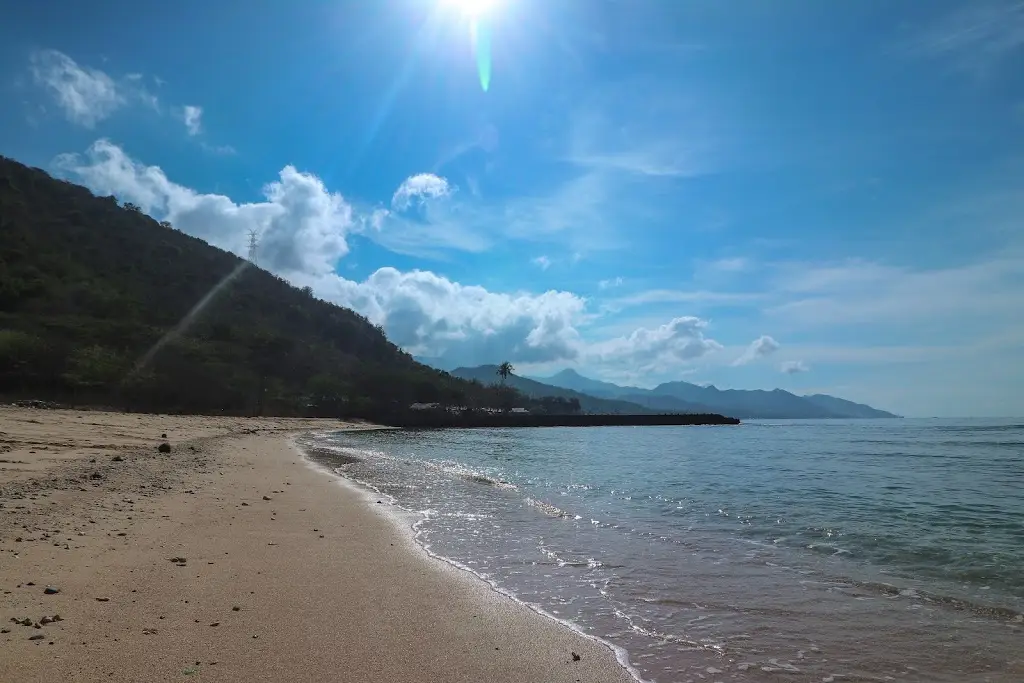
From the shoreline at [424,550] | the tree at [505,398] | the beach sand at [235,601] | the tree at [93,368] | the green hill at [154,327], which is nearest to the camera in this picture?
the beach sand at [235,601]

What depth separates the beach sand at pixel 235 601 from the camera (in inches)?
175

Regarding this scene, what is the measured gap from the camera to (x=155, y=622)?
5043mm

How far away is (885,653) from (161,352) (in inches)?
3028

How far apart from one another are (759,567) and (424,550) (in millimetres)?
5444

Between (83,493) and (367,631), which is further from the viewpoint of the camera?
(83,493)

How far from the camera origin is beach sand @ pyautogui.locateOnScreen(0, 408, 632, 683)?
4.45 metres

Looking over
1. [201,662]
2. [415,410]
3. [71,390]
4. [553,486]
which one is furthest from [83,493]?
[415,410]

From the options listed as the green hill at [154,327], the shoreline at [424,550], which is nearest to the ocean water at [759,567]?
the shoreline at [424,550]

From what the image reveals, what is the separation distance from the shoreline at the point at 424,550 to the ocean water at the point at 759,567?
0.11 metres

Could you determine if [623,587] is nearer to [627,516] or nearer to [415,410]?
[627,516]

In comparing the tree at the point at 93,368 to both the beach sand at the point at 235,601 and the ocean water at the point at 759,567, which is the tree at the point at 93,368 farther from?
the beach sand at the point at 235,601

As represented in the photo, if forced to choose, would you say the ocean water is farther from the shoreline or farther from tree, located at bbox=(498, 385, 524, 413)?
tree, located at bbox=(498, 385, 524, 413)

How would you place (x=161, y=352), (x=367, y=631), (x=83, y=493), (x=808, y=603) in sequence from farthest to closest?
(x=161, y=352), (x=83, y=493), (x=808, y=603), (x=367, y=631)

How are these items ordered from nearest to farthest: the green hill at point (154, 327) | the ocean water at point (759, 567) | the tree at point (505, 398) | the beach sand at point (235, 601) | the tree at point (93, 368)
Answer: the beach sand at point (235, 601) → the ocean water at point (759, 567) → the tree at point (93, 368) → the green hill at point (154, 327) → the tree at point (505, 398)
